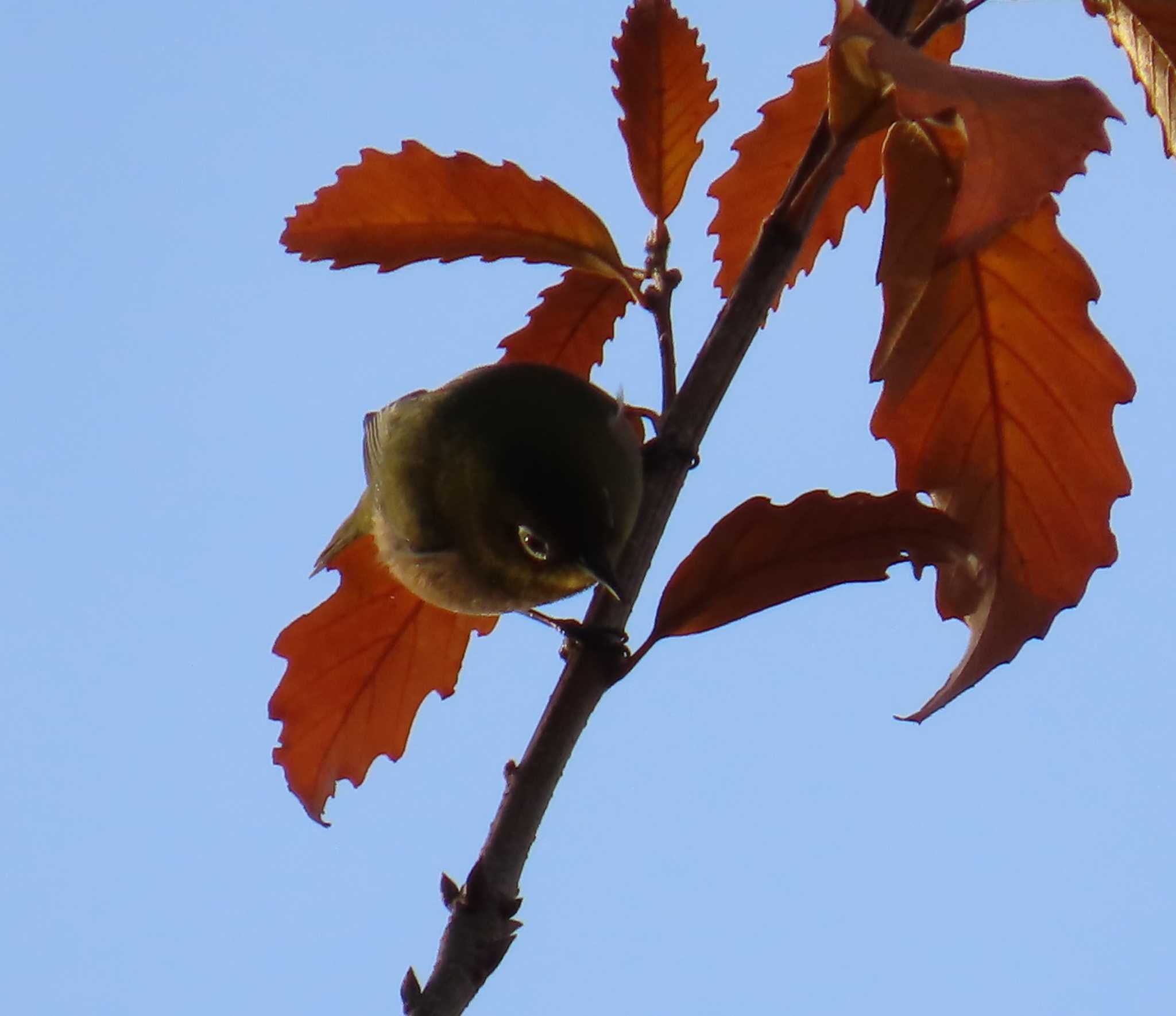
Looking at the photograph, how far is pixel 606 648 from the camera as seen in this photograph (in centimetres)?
174

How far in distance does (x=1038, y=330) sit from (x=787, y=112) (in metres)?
0.62

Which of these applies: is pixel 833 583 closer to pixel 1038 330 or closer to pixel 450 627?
pixel 1038 330

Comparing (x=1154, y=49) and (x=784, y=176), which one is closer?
(x=1154, y=49)

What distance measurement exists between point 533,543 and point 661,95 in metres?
0.86

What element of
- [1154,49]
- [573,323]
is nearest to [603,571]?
[573,323]

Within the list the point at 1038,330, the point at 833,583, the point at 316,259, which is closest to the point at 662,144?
the point at 316,259

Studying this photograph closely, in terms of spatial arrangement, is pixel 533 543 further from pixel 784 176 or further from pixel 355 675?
pixel 784 176

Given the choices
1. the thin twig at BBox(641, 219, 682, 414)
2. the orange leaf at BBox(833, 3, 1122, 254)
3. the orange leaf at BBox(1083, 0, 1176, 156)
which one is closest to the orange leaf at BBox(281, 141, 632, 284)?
the thin twig at BBox(641, 219, 682, 414)

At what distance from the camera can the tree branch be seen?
1.48m

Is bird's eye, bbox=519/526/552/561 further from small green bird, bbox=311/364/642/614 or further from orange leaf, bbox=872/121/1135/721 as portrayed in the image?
orange leaf, bbox=872/121/1135/721

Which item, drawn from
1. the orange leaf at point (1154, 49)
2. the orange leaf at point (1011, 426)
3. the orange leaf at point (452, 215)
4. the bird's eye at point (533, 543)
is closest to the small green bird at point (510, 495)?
the bird's eye at point (533, 543)

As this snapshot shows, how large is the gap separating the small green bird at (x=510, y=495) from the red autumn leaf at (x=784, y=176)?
354 millimetres

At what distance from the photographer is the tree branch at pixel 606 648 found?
4.84ft

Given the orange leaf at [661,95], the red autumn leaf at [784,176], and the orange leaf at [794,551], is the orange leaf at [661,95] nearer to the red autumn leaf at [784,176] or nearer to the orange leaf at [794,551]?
the red autumn leaf at [784,176]
